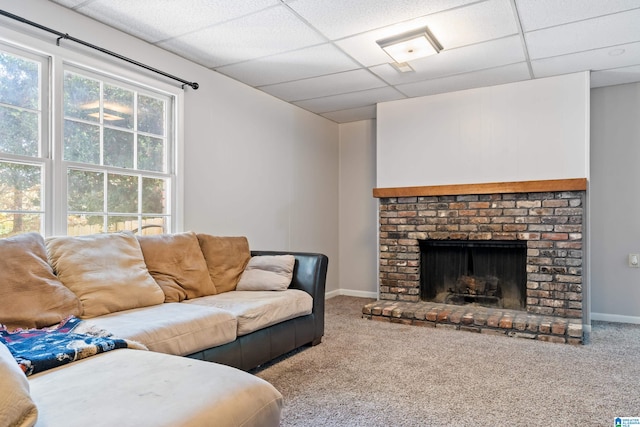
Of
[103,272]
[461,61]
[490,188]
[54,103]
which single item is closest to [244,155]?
[54,103]

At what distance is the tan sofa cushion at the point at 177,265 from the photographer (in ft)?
8.97

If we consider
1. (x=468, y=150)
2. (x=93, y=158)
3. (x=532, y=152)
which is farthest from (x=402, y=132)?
(x=93, y=158)

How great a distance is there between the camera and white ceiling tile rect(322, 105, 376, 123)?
4.96 m

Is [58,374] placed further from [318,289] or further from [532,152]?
[532,152]

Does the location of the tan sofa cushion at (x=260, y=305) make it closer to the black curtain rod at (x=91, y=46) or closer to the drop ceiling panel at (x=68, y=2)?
the black curtain rod at (x=91, y=46)

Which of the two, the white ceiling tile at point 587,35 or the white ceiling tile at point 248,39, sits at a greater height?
the white ceiling tile at point 248,39

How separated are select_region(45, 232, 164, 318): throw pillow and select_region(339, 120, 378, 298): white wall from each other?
3228 mm

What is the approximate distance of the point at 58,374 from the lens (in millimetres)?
1356

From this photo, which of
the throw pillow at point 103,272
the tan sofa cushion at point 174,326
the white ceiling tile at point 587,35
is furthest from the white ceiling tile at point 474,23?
the throw pillow at point 103,272

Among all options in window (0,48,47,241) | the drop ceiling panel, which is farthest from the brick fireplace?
the drop ceiling panel

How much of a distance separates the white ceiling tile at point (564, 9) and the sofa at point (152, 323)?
2172 mm

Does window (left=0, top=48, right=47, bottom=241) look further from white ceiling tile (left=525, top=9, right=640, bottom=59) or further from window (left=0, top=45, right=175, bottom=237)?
white ceiling tile (left=525, top=9, right=640, bottom=59)

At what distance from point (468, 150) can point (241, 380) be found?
3.60 metres

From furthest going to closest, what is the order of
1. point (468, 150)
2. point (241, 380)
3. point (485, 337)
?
point (468, 150) → point (485, 337) → point (241, 380)
